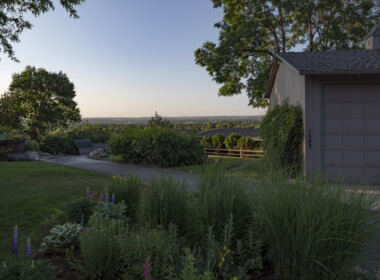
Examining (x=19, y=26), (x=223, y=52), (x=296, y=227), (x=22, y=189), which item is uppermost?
(x=223, y=52)

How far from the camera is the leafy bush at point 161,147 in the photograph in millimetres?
11906

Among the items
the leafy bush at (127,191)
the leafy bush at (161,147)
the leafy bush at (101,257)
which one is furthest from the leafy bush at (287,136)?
the leafy bush at (101,257)

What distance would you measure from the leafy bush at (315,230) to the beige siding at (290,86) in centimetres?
644

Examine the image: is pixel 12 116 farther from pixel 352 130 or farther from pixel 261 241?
pixel 261 241

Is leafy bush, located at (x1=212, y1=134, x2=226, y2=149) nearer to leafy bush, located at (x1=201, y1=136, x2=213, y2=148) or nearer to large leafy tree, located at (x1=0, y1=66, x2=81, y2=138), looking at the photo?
leafy bush, located at (x1=201, y1=136, x2=213, y2=148)

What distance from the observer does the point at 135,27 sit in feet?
51.0

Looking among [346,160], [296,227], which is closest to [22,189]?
[296,227]

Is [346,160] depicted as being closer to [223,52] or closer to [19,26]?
[19,26]

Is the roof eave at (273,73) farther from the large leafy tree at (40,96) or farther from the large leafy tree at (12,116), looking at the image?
the large leafy tree at (12,116)

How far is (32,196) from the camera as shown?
619 cm

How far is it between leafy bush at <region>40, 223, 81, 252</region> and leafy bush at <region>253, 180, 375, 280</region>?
212cm

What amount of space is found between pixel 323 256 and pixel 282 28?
894 inches

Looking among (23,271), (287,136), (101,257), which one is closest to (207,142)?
(287,136)

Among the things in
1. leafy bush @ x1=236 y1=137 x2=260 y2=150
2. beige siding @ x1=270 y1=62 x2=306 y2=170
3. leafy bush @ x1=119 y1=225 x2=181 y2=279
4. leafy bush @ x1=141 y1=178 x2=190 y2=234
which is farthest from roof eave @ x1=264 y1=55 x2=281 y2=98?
leafy bush @ x1=119 y1=225 x2=181 y2=279
